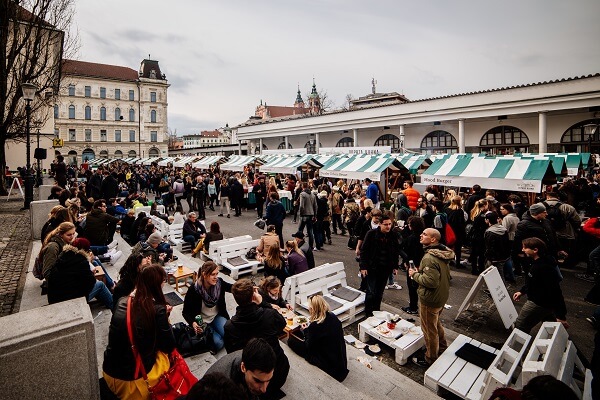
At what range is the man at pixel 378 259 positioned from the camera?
17.3 feet

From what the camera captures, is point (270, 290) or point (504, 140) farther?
point (504, 140)

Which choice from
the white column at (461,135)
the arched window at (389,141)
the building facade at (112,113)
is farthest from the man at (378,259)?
the building facade at (112,113)

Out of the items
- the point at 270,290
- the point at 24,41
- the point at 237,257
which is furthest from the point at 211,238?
the point at 24,41

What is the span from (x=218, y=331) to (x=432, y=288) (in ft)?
9.31

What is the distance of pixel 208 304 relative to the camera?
427 centimetres

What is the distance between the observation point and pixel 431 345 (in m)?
4.20

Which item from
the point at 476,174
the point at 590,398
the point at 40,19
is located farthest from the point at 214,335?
the point at 40,19

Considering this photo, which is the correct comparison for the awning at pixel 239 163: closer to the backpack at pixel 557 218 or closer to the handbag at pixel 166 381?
the backpack at pixel 557 218

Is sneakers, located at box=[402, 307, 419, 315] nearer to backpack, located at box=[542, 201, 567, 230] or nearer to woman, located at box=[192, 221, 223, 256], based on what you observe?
backpack, located at box=[542, 201, 567, 230]

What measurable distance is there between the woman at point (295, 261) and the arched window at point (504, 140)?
23.3 metres

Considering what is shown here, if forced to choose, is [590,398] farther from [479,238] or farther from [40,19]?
[40,19]

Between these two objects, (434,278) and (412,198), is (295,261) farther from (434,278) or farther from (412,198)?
(412,198)

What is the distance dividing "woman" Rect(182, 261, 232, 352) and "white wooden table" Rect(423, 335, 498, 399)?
8.57 feet

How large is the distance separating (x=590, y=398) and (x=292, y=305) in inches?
149
